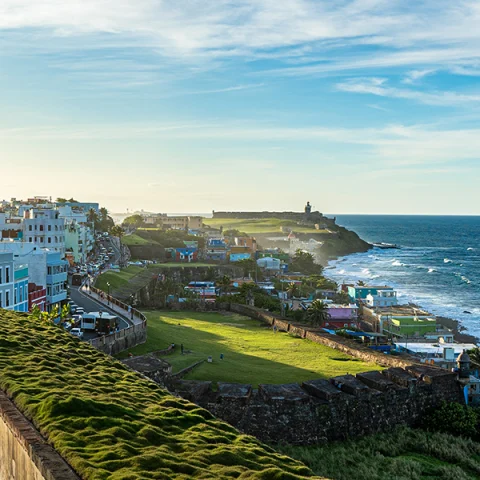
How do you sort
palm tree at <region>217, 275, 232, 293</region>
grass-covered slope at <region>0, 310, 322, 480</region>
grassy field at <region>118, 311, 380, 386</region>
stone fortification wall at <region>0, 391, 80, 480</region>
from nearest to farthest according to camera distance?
1. stone fortification wall at <region>0, 391, 80, 480</region>
2. grass-covered slope at <region>0, 310, 322, 480</region>
3. grassy field at <region>118, 311, 380, 386</region>
4. palm tree at <region>217, 275, 232, 293</region>

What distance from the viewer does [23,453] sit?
10.0 m

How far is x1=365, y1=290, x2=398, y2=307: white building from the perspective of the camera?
73312 mm

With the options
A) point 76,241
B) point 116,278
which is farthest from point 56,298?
point 76,241

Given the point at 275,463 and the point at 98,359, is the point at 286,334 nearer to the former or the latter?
the point at 98,359

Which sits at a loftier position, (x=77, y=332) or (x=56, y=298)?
(x=56, y=298)

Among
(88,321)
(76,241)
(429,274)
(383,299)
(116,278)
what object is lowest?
(429,274)

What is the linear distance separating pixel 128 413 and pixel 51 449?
2.35 metres

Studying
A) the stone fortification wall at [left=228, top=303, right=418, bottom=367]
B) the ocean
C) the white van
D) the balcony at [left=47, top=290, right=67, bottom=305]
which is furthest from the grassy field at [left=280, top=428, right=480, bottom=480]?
the ocean

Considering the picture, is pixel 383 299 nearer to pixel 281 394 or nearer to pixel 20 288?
pixel 20 288

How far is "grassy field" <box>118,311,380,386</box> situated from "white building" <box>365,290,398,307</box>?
34.7 m

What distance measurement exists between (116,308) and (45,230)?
86.3 feet

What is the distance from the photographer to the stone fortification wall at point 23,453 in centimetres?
891

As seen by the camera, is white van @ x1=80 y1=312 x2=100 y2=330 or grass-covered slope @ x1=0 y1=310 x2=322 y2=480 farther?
white van @ x1=80 y1=312 x2=100 y2=330

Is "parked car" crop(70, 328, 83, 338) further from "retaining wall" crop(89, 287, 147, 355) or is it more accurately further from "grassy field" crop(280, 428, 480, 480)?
"grassy field" crop(280, 428, 480, 480)
